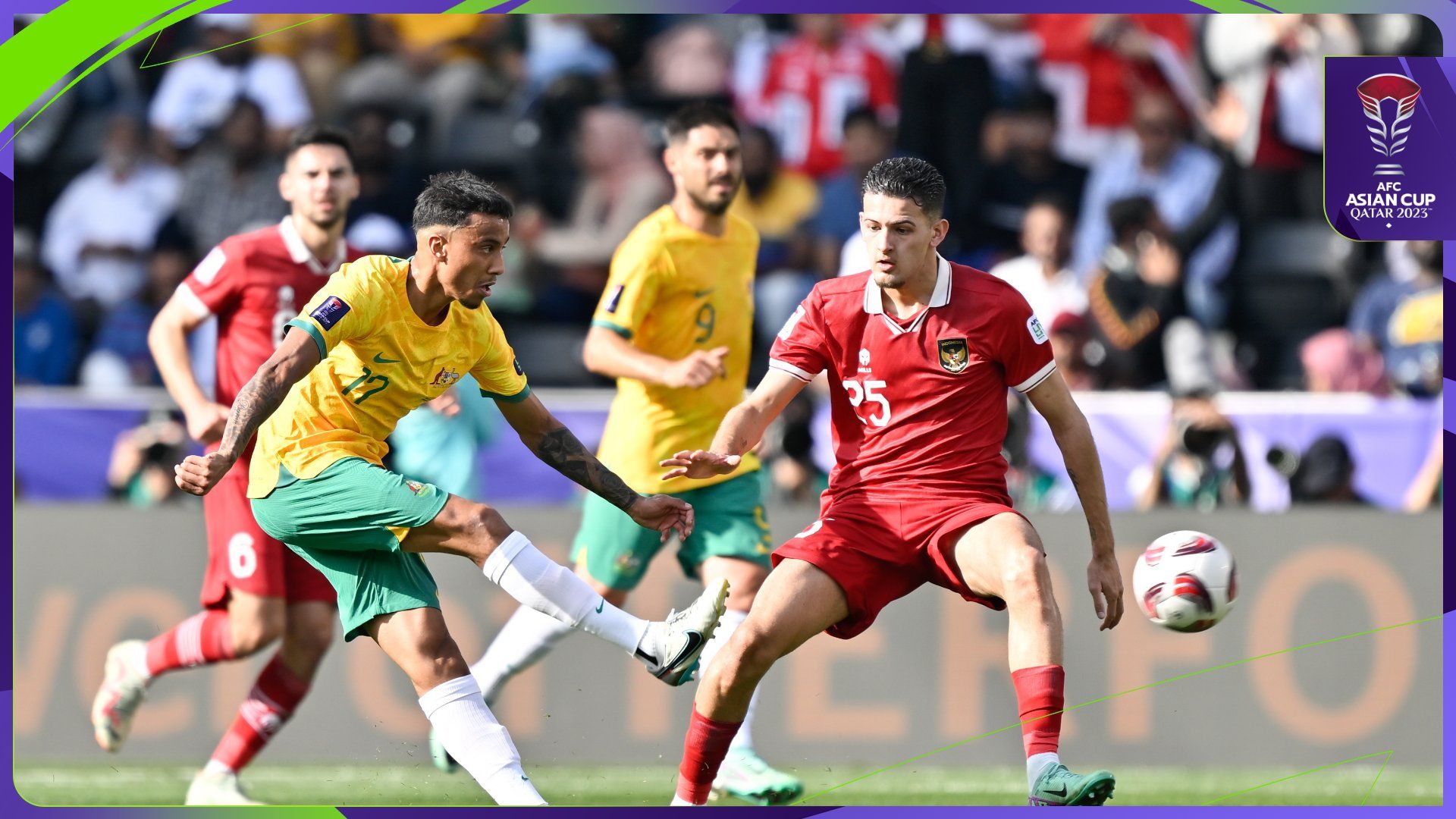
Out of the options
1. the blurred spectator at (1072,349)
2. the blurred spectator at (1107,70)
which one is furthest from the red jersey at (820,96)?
the blurred spectator at (1072,349)

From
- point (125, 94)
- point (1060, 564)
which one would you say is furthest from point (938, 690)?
point (125, 94)

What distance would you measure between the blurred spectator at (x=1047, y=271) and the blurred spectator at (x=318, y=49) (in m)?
4.58

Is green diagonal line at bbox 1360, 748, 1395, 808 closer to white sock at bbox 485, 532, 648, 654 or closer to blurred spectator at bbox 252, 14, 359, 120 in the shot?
white sock at bbox 485, 532, 648, 654

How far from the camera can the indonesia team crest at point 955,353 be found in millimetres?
5934

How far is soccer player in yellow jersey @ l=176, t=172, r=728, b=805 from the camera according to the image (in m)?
5.62

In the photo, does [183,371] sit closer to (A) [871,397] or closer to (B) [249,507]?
(B) [249,507]

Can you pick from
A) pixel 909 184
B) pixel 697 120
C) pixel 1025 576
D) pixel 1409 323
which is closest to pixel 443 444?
pixel 697 120

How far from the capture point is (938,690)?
314 inches

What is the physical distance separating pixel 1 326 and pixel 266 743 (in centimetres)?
196

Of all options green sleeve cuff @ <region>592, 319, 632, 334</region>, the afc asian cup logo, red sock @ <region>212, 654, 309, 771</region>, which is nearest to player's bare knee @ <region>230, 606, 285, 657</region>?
red sock @ <region>212, 654, 309, 771</region>

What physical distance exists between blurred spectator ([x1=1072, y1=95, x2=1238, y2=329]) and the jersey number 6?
207 inches

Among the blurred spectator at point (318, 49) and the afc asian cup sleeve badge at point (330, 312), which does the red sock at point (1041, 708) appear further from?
the blurred spectator at point (318, 49)

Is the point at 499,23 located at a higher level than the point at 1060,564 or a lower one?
higher

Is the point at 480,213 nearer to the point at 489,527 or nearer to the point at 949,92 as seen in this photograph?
the point at 489,527
